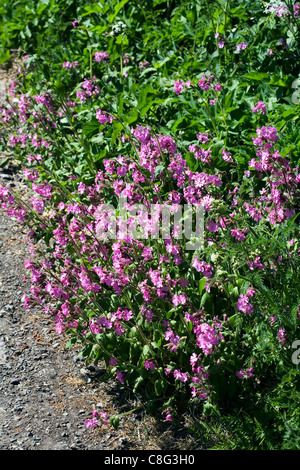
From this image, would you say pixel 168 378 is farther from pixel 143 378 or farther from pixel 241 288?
pixel 241 288

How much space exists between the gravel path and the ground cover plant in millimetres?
103

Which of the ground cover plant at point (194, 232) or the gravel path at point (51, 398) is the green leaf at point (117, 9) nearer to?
the ground cover plant at point (194, 232)

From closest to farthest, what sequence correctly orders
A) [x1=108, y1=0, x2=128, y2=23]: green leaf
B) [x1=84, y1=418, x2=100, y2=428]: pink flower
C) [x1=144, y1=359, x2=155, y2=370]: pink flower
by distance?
[x1=84, y1=418, x2=100, y2=428]: pink flower
[x1=144, y1=359, x2=155, y2=370]: pink flower
[x1=108, y1=0, x2=128, y2=23]: green leaf

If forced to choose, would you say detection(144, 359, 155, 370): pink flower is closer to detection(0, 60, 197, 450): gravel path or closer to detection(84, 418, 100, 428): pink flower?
detection(0, 60, 197, 450): gravel path

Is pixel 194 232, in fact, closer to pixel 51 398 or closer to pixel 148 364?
pixel 148 364

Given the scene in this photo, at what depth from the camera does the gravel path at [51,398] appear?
10.1 ft

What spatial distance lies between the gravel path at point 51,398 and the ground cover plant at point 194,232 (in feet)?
0.34

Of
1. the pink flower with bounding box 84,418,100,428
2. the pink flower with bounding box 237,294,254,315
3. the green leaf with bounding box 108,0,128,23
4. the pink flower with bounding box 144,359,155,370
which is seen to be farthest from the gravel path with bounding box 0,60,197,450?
the green leaf with bounding box 108,0,128,23

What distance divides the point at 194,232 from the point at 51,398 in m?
1.26

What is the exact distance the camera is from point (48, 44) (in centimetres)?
620

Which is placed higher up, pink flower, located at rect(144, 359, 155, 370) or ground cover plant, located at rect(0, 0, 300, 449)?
ground cover plant, located at rect(0, 0, 300, 449)

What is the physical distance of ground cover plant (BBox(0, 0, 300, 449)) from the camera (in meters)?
2.85

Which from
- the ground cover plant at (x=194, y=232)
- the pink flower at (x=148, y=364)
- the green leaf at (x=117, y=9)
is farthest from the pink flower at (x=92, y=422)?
the green leaf at (x=117, y=9)

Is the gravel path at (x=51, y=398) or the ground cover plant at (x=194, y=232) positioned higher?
the ground cover plant at (x=194, y=232)
